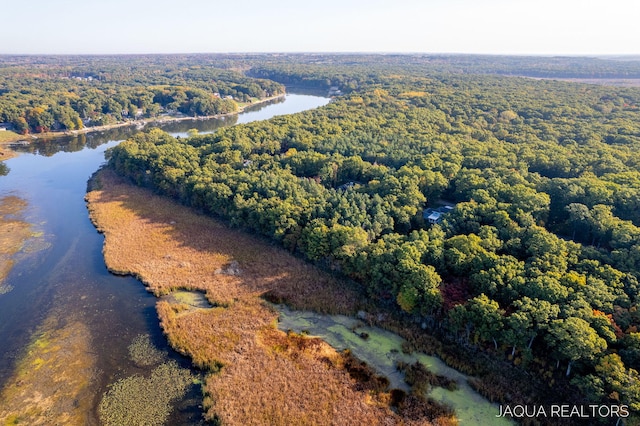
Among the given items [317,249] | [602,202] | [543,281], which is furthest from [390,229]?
[602,202]

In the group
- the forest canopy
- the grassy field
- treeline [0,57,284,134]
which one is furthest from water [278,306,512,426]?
treeline [0,57,284,134]

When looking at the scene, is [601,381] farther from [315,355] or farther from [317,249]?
[317,249]

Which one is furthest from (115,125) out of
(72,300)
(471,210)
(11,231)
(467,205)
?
(471,210)

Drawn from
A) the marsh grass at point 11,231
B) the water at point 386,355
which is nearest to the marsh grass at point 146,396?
the water at point 386,355

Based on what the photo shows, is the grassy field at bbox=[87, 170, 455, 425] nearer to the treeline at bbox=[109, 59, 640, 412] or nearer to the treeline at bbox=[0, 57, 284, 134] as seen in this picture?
the treeline at bbox=[109, 59, 640, 412]

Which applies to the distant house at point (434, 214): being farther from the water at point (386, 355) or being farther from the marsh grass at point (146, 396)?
the marsh grass at point (146, 396)

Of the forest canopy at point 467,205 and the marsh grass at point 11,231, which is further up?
the forest canopy at point 467,205
